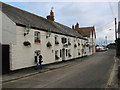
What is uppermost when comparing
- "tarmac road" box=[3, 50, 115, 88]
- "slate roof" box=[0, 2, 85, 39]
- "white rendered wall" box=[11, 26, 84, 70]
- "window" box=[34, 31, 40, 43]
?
"slate roof" box=[0, 2, 85, 39]

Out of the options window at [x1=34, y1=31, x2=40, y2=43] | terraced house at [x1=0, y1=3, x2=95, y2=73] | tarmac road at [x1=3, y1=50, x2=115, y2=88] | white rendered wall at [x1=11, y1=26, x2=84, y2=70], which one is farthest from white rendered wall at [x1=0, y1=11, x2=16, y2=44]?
tarmac road at [x1=3, y1=50, x2=115, y2=88]

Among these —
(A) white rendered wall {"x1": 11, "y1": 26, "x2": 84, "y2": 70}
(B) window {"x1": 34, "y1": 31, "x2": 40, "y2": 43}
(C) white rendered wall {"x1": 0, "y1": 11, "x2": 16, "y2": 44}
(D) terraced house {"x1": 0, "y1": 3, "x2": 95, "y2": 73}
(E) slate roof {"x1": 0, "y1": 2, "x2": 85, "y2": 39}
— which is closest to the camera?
(D) terraced house {"x1": 0, "y1": 3, "x2": 95, "y2": 73}

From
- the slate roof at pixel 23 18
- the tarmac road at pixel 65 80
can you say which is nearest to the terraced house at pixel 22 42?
the slate roof at pixel 23 18

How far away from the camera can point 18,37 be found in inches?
575

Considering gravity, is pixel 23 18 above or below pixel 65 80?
above

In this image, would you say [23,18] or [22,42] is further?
[23,18]

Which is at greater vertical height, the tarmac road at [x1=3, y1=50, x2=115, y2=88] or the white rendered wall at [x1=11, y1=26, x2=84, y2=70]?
the white rendered wall at [x1=11, y1=26, x2=84, y2=70]

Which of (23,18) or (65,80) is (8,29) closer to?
(23,18)

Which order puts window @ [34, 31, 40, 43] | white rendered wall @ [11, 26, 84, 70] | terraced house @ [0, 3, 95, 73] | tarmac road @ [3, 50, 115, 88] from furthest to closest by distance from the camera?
window @ [34, 31, 40, 43], white rendered wall @ [11, 26, 84, 70], terraced house @ [0, 3, 95, 73], tarmac road @ [3, 50, 115, 88]

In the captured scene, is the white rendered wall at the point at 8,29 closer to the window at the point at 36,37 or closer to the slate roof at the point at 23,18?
the slate roof at the point at 23,18

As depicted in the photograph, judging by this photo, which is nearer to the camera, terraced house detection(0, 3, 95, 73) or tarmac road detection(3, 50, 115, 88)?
tarmac road detection(3, 50, 115, 88)

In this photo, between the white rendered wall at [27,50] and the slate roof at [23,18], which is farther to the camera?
the slate roof at [23,18]

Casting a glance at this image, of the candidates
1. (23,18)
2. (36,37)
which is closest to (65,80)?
(36,37)

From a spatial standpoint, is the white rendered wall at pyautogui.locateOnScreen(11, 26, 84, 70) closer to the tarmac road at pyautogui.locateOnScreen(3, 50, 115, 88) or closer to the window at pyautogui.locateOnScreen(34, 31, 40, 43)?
the window at pyautogui.locateOnScreen(34, 31, 40, 43)
